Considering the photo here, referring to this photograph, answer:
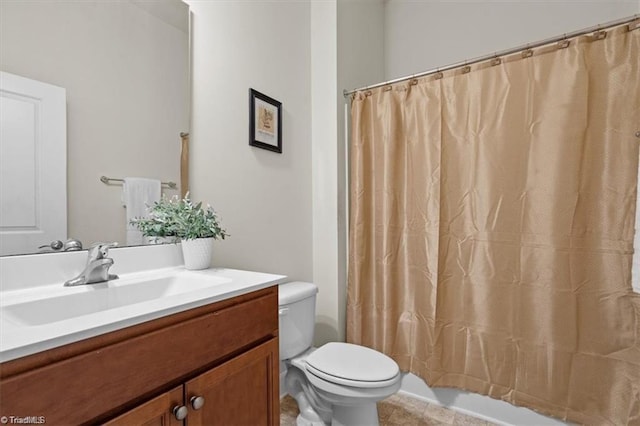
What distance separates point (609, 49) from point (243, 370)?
1968mm

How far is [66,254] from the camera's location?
3.12 feet

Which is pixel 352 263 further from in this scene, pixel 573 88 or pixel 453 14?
pixel 453 14

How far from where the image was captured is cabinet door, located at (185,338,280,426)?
0.76 meters

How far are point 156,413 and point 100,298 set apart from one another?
40cm

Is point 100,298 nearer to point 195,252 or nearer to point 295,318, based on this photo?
point 195,252

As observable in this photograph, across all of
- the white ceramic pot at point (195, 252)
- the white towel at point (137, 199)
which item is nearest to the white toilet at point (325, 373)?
the white ceramic pot at point (195, 252)

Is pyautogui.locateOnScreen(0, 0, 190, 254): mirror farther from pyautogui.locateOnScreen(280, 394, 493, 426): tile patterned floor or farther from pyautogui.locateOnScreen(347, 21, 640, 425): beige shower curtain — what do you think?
pyautogui.locateOnScreen(280, 394, 493, 426): tile patterned floor

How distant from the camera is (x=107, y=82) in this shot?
1.09 meters

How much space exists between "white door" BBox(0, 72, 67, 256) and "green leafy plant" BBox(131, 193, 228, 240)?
0.87 feet

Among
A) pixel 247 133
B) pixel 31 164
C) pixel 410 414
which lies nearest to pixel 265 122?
pixel 247 133

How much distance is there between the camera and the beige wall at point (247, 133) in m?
1.42

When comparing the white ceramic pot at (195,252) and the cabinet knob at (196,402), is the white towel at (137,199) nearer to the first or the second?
the white ceramic pot at (195,252)

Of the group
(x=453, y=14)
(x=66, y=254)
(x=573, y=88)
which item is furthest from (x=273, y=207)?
(x=453, y=14)

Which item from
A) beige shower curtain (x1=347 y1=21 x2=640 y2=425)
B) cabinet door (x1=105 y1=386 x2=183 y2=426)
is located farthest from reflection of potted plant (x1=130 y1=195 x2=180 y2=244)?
beige shower curtain (x1=347 y1=21 x2=640 y2=425)
